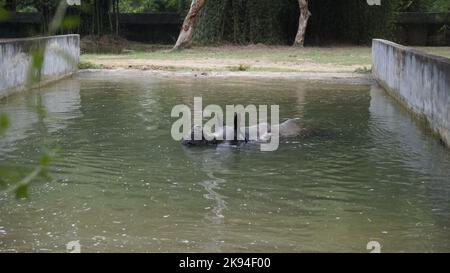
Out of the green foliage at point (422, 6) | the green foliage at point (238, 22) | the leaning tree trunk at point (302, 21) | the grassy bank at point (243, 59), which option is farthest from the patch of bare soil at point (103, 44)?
the green foliage at point (422, 6)

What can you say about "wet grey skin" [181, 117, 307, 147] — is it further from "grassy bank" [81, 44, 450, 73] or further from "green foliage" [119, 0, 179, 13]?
"green foliage" [119, 0, 179, 13]

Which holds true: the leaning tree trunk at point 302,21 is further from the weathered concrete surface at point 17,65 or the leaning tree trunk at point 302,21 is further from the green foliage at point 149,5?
the weathered concrete surface at point 17,65

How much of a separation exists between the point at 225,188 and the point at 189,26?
20814 millimetres

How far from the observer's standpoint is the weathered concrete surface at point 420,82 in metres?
9.45

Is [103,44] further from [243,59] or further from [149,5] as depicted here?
[149,5]

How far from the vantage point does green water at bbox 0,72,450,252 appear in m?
5.54

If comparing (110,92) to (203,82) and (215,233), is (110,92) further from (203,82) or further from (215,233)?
(215,233)

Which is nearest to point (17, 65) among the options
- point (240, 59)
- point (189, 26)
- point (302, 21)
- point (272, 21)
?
point (240, 59)

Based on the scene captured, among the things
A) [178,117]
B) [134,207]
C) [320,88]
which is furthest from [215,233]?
[320,88]

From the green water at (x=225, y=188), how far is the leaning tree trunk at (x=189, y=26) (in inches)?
582

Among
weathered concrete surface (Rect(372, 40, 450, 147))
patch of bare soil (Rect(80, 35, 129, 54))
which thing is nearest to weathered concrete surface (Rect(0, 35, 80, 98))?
weathered concrete surface (Rect(372, 40, 450, 147))

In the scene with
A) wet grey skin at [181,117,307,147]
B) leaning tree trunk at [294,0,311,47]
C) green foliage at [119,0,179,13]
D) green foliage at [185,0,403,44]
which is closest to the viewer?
wet grey skin at [181,117,307,147]

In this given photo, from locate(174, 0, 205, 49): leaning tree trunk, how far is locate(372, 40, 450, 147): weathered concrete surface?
11357mm

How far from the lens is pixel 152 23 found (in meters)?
32.1
